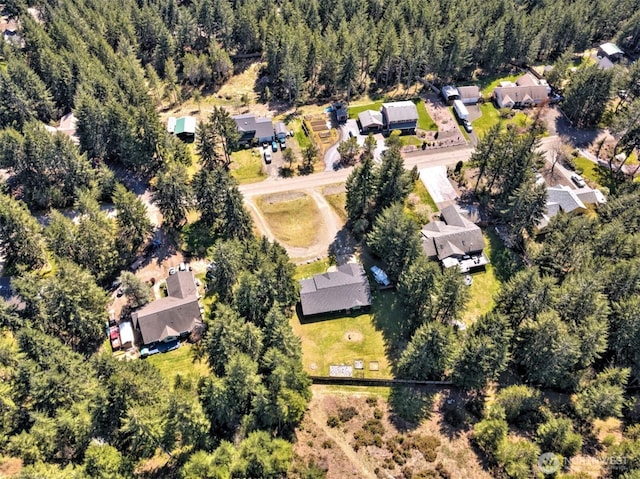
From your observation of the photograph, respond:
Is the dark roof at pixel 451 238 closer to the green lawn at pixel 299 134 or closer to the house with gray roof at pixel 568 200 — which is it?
the house with gray roof at pixel 568 200

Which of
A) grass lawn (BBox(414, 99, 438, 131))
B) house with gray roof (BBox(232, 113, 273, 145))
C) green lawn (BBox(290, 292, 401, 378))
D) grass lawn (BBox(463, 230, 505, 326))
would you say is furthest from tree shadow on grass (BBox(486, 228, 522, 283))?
house with gray roof (BBox(232, 113, 273, 145))

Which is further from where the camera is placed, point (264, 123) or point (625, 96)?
point (625, 96)

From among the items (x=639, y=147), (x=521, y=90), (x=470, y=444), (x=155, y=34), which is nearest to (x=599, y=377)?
(x=470, y=444)

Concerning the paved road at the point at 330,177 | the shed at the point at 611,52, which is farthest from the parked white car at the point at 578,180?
the shed at the point at 611,52

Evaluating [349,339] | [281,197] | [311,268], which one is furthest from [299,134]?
[349,339]

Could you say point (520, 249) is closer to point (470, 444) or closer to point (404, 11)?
point (470, 444)

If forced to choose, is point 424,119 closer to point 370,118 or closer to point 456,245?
point 370,118

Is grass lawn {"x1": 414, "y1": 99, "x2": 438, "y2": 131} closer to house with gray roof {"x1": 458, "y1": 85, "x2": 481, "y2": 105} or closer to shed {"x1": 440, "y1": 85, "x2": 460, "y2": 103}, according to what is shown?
shed {"x1": 440, "y1": 85, "x2": 460, "y2": 103}
